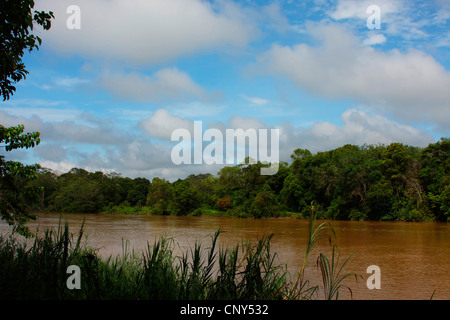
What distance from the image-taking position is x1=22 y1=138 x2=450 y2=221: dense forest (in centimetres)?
3066

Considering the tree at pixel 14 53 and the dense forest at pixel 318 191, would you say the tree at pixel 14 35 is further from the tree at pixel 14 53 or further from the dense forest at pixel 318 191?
the dense forest at pixel 318 191

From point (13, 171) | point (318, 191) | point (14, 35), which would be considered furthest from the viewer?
point (318, 191)

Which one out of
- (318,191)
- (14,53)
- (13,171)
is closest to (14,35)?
(14,53)

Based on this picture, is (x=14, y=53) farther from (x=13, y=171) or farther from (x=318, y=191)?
(x=318, y=191)

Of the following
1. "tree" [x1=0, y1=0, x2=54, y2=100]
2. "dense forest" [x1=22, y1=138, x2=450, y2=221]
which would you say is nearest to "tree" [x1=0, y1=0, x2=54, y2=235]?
"tree" [x1=0, y1=0, x2=54, y2=100]

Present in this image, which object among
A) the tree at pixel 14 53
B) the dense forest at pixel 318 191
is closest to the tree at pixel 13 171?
the tree at pixel 14 53

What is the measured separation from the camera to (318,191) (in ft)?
116

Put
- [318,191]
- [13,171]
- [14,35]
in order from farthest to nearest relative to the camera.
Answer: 1. [318,191]
2. [13,171]
3. [14,35]

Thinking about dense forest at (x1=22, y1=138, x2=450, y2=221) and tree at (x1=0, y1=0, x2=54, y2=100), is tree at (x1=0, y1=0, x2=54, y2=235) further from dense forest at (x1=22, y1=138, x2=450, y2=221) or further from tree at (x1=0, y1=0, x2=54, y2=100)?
dense forest at (x1=22, y1=138, x2=450, y2=221)

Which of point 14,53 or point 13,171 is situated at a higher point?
point 14,53

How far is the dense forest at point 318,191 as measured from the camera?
30.7 meters

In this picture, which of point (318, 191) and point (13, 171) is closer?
point (13, 171)

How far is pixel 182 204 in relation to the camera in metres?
40.9

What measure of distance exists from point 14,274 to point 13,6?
2.76 meters
